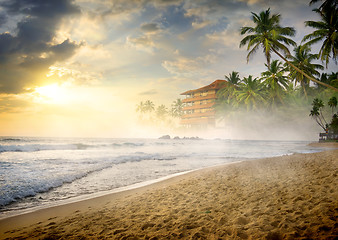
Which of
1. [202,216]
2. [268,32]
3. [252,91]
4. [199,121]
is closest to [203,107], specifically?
[199,121]

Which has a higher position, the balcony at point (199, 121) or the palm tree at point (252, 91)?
the palm tree at point (252, 91)

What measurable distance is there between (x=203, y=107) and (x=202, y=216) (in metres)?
64.5

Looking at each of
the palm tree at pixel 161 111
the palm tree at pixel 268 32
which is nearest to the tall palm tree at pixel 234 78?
the palm tree at pixel 268 32

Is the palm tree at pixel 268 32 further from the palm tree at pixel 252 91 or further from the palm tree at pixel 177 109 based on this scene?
the palm tree at pixel 177 109

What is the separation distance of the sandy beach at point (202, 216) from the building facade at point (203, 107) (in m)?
59.0

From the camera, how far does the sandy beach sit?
8.47 ft

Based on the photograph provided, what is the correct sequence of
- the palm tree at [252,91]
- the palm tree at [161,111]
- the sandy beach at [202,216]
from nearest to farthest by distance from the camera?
the sandy beach at [202,216] → the palm tree at [252,91] → the palm tree at [161,111]

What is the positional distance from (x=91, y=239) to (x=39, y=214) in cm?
210

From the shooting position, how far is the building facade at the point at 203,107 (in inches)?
2537

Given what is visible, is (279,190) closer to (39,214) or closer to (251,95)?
(39,214)

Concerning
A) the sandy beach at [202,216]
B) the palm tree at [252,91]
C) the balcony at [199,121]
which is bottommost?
the sandy beach at [202,216]

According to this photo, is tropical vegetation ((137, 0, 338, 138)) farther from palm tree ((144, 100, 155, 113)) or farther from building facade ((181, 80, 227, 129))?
palm tree ((144, 100, 155, 113))

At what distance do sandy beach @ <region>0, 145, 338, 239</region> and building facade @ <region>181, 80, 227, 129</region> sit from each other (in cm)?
5903

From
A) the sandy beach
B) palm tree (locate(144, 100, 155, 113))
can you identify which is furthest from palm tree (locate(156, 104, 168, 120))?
the sandy beach
